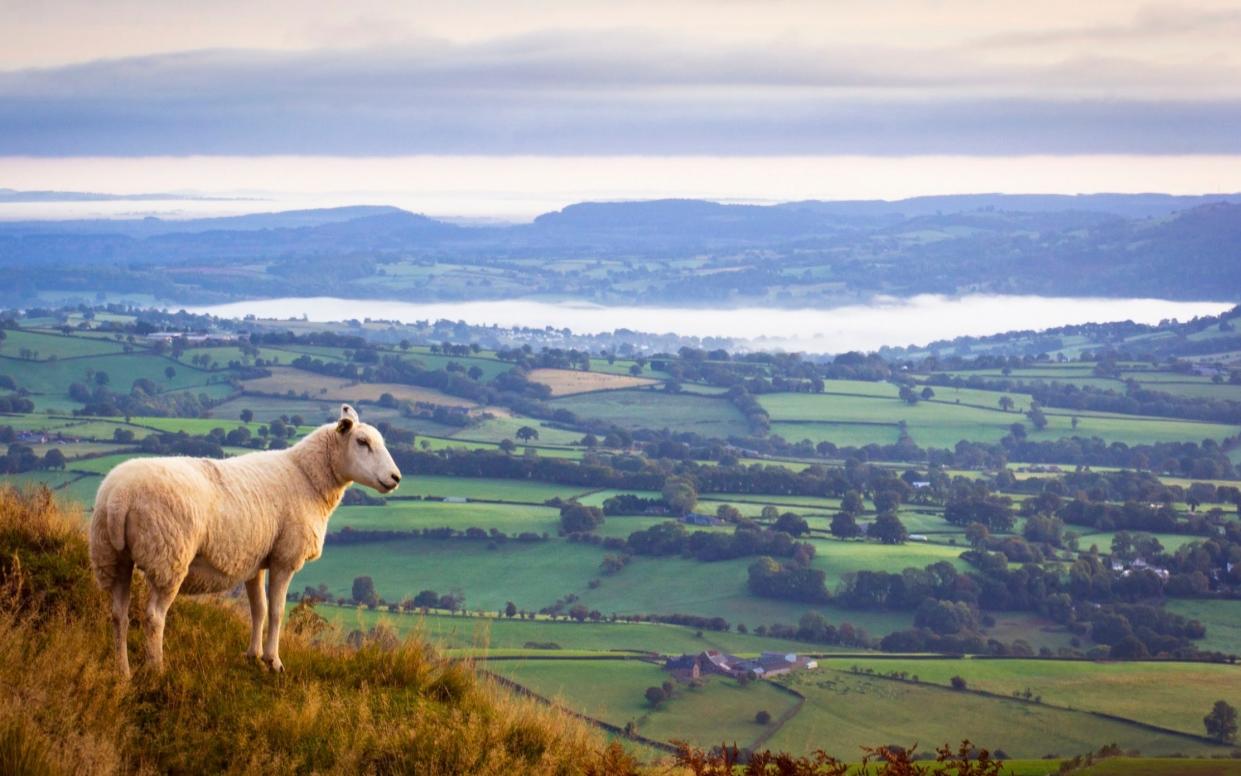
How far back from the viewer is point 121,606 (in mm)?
9945

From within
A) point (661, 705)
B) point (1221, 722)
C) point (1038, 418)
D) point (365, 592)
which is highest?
point (1038, 418)

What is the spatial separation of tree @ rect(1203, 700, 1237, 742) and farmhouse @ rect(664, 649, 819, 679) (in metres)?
13.9

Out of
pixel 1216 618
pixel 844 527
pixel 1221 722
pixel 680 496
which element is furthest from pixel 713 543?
pixel 1221 722

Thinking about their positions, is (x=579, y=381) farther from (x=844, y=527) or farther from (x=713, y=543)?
(x=713, y=543)

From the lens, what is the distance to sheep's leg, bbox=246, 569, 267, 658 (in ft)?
35.6

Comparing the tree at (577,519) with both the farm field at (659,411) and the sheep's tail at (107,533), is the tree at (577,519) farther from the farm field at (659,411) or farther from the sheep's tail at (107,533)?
the sheep's tail at (107,533)

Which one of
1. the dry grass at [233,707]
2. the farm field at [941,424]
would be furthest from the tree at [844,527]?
the dry grass at [233,707]

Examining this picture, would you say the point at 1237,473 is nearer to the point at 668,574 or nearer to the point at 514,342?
the point at 668,574

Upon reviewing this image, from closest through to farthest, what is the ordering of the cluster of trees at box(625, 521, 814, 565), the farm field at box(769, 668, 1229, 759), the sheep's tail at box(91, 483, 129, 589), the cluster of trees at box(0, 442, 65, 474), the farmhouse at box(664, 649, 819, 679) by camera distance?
the sheep's tail at box(91, 483, 129, 589)
the farm field at box(769, 668, 1229, 759)
the farmhouse at box(664, 649, 819, 679)
the cluster of trees at box(0, 442, 65, 474)
the cluster of trees at box(625, 521, 814, 565)

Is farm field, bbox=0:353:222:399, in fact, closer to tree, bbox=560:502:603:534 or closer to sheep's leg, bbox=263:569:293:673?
tree, bbox=560:502:603:534

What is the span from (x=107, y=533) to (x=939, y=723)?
38.1 metres

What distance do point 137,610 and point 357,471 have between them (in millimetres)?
2352

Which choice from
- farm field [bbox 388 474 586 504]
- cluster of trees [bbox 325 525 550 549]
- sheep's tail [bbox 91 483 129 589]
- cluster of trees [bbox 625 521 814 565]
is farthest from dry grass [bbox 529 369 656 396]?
sheep's tail [bbox 91 483 129 589]

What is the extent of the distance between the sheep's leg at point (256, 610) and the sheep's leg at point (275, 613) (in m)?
0.07
